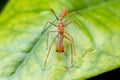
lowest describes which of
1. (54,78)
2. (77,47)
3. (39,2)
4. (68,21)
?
(54,78)

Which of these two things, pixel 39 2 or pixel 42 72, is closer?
pixel 42 72

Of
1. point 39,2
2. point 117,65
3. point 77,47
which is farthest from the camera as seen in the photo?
point 39,2

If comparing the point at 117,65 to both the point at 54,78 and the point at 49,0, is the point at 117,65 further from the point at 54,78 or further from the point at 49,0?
the point at 49,0

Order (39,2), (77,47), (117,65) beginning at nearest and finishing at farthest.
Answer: (117,65), (77,47), (39,2)

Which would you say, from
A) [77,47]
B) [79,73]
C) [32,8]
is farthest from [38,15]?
[79,73]

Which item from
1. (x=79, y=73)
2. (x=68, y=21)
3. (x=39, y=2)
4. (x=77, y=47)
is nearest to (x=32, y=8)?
(x=39, y=2)

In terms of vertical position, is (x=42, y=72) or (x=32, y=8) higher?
(x=32, y=8)
